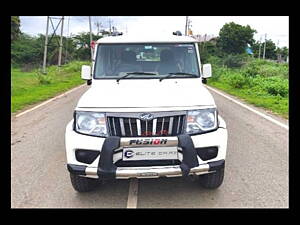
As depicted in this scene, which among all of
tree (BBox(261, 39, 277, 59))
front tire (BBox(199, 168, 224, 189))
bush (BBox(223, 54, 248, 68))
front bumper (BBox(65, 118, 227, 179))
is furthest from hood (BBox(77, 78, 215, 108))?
tree (BBox(261, 39, 277, 59))

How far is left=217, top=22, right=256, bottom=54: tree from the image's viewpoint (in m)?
46.5

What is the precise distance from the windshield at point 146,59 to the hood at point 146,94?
262mm

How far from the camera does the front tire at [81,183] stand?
3814mm

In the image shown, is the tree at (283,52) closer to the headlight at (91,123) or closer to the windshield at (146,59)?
the windshield at (146,59)

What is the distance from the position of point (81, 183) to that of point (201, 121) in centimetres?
164

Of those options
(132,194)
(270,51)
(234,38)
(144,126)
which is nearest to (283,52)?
(270,51)

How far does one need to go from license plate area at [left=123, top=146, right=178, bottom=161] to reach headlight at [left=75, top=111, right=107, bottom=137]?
1.10ft

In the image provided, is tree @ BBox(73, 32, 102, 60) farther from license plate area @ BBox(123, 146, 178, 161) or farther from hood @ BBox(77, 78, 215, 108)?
license plate area @ BBox(123, 146, 178, 161)

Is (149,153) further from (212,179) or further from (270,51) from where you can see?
(270,51)

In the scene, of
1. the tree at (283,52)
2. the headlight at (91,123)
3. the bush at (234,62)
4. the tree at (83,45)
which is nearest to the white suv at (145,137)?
the headlight at (91,123)

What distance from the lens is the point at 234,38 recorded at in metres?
46.3

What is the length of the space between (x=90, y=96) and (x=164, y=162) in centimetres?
129
